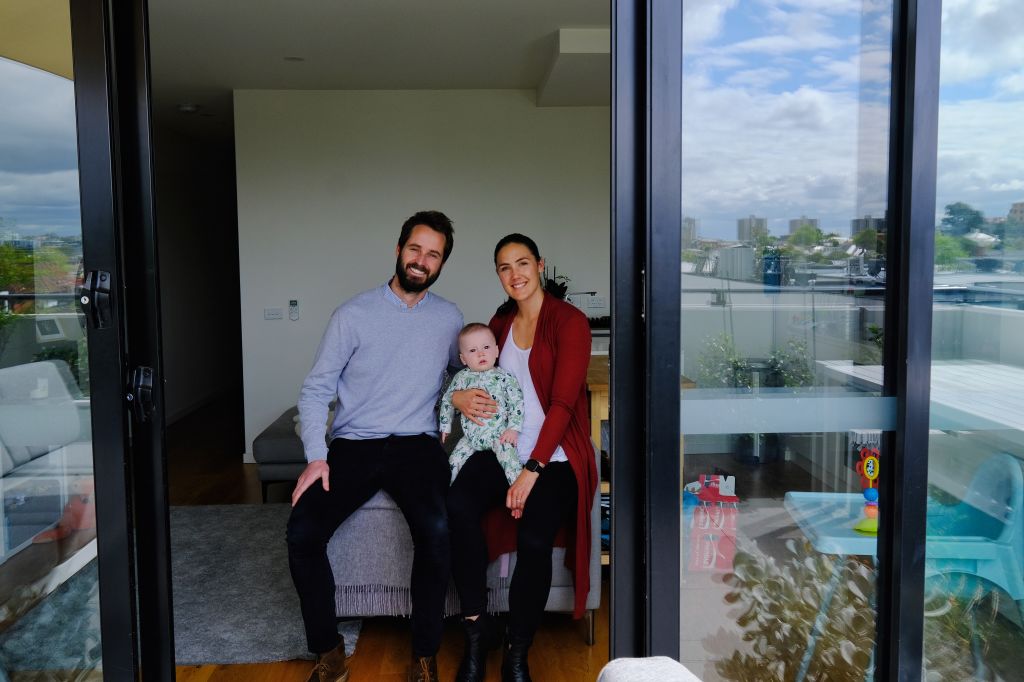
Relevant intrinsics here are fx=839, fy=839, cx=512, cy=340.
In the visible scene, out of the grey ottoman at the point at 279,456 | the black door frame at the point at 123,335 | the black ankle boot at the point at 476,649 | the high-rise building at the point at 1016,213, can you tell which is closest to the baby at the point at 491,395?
the black ankle boot at the point at 476,649

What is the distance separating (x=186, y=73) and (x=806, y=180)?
15.4ft

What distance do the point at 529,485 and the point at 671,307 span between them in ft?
3.66

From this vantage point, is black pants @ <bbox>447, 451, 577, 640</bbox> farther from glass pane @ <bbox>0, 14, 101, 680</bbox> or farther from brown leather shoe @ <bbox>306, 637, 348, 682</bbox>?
glass pane @ <bbox>0, 14, 101, 680</bbox>

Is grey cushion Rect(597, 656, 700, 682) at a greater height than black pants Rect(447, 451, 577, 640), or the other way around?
grey cushion Rect(597, 656, 700, 682)

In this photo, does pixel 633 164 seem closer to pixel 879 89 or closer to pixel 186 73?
pixel 879 89

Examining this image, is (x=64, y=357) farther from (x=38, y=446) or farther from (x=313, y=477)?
(x=313, y=477)

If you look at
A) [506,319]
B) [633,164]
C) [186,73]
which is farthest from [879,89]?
[186,73]

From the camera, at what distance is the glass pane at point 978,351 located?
1.76 meters

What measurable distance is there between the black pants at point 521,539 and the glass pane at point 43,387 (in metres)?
1.11

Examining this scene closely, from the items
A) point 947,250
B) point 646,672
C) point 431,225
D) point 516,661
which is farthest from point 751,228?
point 516,661

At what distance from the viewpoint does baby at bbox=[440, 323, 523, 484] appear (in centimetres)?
281

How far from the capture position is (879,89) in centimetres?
180

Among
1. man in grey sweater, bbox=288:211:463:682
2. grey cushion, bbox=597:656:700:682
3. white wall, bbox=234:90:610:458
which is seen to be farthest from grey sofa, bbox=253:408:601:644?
white wall, bbox=234:90:610:458

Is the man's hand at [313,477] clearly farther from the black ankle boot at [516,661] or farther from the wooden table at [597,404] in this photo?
the wooden table at [597,404]
